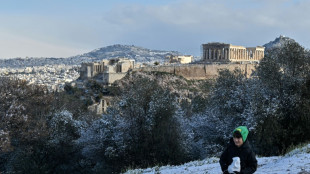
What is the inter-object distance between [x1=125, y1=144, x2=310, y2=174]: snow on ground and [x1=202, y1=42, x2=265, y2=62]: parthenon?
2758 inches

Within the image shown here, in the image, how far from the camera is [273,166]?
12.1 metres

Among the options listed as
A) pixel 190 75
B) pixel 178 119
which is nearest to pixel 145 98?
pixel 178 119

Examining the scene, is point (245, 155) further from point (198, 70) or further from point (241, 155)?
point (198, 70)

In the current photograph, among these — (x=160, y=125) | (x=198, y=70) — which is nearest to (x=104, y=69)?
(x=198, y=70)

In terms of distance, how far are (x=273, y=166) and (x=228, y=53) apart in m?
74.4

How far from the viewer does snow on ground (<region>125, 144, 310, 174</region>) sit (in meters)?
11.1

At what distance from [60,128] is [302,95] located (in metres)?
14.9

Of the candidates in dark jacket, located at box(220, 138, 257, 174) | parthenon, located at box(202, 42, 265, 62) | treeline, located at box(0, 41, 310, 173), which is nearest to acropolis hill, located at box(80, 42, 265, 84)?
parthenon, located at box(202, 42, 265, 62)

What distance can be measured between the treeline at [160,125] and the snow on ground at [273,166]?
5300 millimetres

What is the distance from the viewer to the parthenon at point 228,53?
84.4 meters

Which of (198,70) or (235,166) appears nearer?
(235,166)

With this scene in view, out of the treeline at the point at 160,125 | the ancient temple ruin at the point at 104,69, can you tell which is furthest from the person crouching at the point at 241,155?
the ancient temple ruin at the point at 104,69

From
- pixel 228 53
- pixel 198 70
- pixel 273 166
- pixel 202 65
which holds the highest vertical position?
pixel 228 53

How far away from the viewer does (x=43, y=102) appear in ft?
85.6
